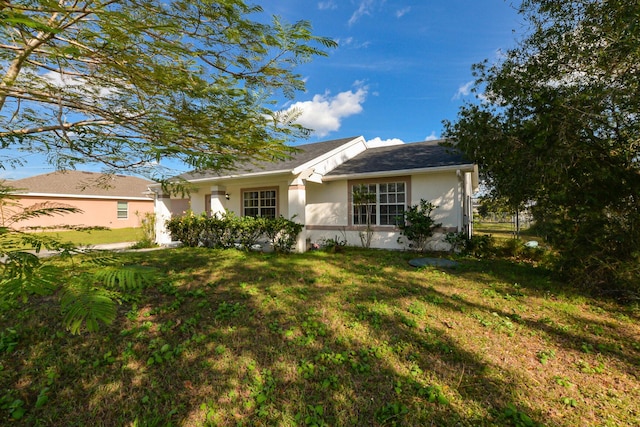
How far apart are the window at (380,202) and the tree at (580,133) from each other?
4489 millimetres

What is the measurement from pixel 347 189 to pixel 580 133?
742cm

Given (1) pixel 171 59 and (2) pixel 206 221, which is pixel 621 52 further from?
(2) pixel 206 221

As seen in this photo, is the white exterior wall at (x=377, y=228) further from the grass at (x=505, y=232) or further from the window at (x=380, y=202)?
the grass at (x=505, y=232)

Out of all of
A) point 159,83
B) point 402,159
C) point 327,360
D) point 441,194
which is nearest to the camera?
point 159,83

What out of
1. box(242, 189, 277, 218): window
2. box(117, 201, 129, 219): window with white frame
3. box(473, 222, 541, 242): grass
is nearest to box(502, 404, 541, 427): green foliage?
box(473, 222, 541, 242): grass

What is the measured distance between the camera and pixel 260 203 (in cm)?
1343

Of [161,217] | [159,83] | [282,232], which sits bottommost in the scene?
[282,232]

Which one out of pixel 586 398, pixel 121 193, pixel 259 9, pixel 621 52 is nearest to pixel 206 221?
pixel 259 9

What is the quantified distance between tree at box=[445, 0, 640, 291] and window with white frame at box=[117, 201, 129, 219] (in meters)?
27.0

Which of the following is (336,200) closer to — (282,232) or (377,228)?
(377,228)

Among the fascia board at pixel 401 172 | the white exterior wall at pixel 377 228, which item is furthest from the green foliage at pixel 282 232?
the fascia board at pixel 401 172

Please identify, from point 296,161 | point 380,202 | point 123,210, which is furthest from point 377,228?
point 123,210

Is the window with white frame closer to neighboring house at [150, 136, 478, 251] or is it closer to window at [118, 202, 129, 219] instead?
window at [118, 202, 129, 219]

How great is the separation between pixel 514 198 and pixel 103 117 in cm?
869
